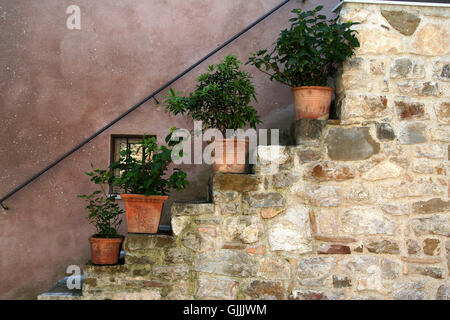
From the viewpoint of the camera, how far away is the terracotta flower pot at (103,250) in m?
2.92

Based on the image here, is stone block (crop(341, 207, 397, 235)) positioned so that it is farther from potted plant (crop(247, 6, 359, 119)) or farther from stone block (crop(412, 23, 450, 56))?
stone block (crop(412, 23, 450, 56))

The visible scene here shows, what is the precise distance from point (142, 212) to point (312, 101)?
1.37 m

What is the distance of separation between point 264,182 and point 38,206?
1.85m

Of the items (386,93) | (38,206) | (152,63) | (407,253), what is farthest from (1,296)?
(386,93)

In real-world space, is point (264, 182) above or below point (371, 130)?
below

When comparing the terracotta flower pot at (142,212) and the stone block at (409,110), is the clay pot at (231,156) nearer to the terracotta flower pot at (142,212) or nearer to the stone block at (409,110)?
the terracotta flower pot at (142,212)

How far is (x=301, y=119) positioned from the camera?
308 cm

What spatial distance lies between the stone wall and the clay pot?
8 cm

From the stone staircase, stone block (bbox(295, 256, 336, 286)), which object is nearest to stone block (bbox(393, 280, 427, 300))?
the stone staircase

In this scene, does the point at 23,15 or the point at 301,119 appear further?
the point at 23,15

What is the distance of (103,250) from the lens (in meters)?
2.92

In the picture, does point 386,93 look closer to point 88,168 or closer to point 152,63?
point 152,63
